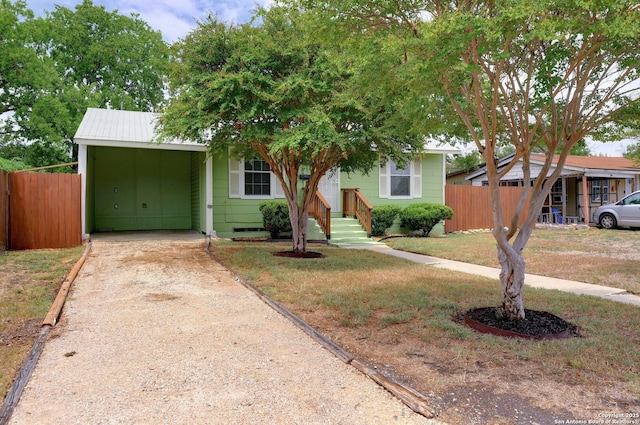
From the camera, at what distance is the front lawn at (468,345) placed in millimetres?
2572

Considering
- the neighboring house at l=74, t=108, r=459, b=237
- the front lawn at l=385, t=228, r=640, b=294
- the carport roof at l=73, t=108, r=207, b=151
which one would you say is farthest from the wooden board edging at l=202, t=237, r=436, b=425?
the neighboring house at l=74, t=108, r=459, b=237

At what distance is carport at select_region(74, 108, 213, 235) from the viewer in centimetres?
1288

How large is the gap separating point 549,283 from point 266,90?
17.8 ft

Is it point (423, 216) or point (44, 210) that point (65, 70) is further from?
point (423, 216)

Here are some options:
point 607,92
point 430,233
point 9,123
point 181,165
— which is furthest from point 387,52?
point 9,123

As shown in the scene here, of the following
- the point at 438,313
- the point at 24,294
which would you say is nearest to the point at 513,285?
the point at 438,313

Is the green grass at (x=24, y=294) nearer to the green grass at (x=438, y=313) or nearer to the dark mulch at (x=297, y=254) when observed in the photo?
the green grass at (x=438, y=313)

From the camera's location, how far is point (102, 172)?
13.9 m

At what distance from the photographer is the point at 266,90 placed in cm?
729

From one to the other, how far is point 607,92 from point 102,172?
1390 cm

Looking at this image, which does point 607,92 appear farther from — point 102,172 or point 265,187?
point 102,172

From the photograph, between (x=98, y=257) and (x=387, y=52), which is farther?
(x=98, y=257)

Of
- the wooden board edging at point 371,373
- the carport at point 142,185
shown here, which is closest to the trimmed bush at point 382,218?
the carport at point 142,185

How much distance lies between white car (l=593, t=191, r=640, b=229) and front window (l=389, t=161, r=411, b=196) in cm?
754
